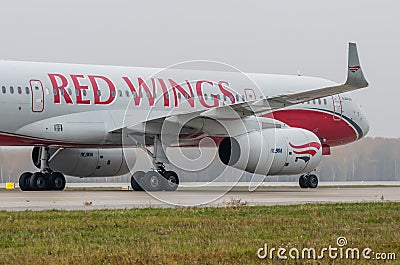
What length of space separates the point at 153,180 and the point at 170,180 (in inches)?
27.1

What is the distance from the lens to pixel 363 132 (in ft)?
122

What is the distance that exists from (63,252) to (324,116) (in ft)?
83.6

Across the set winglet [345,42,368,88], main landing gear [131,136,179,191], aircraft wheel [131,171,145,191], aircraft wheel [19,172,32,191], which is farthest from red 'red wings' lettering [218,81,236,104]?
aircraft wheel [19,172,32,191]

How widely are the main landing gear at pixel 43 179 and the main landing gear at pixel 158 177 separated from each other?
351 centimetres

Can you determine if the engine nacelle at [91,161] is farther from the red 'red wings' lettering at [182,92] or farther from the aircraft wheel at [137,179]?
the red 'red wings' lettering at [182,92]

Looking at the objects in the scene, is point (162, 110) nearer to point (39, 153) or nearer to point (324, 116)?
point (39, 153)

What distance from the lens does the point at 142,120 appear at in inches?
1184

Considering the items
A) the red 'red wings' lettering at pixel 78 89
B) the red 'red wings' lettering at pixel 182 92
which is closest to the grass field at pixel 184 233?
the red 'red wings' lettering at pixel 78 89

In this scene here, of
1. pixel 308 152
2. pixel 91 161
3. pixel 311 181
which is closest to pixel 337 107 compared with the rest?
pixel 311 181

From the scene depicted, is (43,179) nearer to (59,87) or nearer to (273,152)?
(59,87)

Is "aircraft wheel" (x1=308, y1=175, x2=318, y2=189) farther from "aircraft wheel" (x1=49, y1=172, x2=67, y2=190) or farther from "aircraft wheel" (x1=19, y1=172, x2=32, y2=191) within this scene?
"aircraft wheel" (x1=19, y1=172, x2=32, y2=191)

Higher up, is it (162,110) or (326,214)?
(162,110)

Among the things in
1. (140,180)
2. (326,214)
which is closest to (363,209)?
(326,214)

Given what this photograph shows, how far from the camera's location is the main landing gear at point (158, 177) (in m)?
27.6
